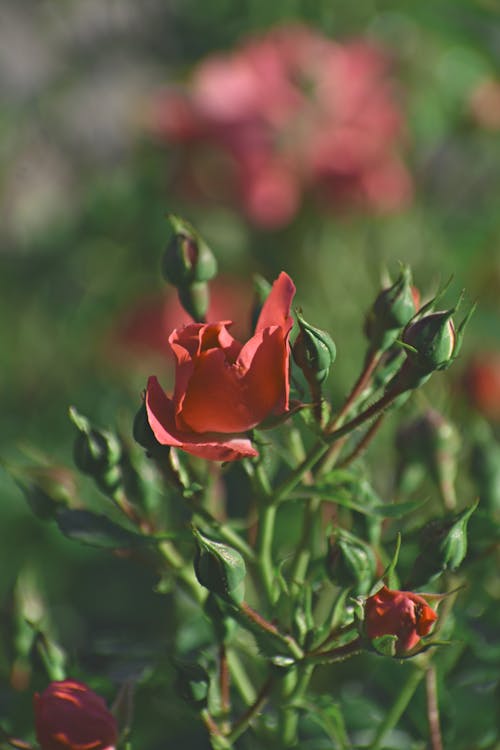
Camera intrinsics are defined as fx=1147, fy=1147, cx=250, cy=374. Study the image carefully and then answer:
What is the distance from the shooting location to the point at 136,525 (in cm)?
68

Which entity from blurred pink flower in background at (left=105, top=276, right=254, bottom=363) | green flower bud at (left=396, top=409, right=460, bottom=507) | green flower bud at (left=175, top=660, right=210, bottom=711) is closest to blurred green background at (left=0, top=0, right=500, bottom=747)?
blurred pink flower in background at (left=105, top=276, right=254, bottom=363)

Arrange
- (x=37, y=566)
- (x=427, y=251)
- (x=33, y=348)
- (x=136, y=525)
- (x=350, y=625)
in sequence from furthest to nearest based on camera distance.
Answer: (x=33, y=348)
(x=427, y=251)
(x=37, y=566)
(x=136, y=525)
(x=350, y=625)

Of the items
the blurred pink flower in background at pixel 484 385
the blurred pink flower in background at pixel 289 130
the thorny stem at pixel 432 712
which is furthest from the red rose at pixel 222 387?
the blurred pink flower in background at pixel 289 130

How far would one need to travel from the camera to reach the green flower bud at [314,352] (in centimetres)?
57

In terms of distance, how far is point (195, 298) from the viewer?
0.68 m

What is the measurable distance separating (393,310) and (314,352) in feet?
0.19

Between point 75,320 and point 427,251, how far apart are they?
1.98 ft

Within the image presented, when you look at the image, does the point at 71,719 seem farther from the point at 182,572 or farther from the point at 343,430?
the point at 343,430

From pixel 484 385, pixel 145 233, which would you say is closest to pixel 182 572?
pixel 484 385

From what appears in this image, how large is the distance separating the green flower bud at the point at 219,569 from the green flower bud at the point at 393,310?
0.14 m

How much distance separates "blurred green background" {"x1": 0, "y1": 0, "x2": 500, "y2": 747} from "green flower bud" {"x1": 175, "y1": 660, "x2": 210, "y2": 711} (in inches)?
19.5

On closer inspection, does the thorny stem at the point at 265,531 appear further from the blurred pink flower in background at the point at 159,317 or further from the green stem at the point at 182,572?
the blurred pink flower in background at the point at 159,317

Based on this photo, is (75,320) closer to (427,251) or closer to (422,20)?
(427,251)

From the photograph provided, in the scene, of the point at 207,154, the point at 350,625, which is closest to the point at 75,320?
the point at 207,154
